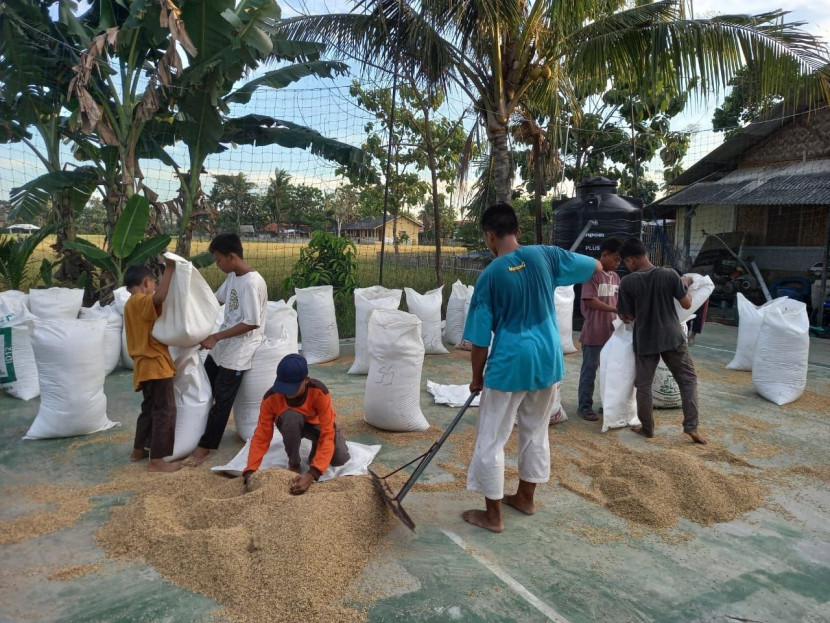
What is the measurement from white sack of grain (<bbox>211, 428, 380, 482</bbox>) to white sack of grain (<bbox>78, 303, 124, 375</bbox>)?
269 centimetres

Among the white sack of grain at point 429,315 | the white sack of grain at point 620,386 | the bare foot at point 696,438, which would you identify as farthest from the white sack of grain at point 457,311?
the bare foot at point 696,438

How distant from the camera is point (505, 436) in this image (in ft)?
8.47

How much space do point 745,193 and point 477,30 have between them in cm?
555

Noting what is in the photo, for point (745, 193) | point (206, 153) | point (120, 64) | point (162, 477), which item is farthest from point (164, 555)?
point (745, 193)

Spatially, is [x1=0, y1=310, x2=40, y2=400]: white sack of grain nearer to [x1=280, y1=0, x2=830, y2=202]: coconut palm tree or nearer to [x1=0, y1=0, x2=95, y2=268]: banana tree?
[x1=0, y1=0, x2=95, y2=268]: banana tree

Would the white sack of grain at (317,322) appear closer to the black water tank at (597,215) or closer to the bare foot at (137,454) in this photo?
the bare foot at (137,454)

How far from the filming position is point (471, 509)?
277 cm

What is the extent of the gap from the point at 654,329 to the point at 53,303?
16.7 ft

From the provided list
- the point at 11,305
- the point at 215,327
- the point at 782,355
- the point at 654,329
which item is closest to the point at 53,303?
the point at 11,305

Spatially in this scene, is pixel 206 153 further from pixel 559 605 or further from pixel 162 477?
pixel 559 605

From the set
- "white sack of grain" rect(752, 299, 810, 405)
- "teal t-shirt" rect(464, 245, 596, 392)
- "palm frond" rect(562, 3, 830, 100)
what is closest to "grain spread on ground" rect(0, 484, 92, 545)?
"teal t-shirt" rect(464, 245, 596, 392)

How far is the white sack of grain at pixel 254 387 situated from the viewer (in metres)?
3.63

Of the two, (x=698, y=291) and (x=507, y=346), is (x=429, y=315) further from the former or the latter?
(x=507, y=346)

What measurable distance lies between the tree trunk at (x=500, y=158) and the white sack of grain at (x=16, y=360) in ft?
16.8
